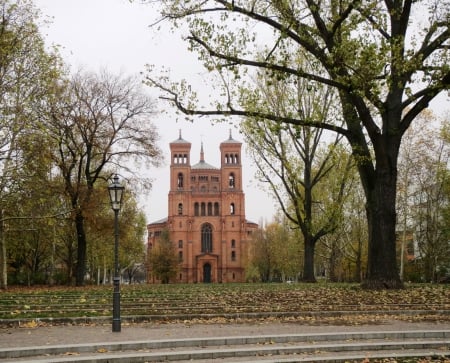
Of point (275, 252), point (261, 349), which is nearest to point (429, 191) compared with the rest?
point (275, 252)

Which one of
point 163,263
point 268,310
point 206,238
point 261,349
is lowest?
point 261,349

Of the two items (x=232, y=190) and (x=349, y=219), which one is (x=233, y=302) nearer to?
(x=349, y=219)

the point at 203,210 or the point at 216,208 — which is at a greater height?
the point at 216,208

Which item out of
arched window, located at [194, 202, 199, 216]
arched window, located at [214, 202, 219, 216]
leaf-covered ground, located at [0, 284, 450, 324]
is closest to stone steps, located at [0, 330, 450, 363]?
leaf-covered ground, located at [0, 284, 450, 324]

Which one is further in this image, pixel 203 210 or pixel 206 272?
pixel 203 210

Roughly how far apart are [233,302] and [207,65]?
25.8 feet

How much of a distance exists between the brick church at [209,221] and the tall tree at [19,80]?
219ft

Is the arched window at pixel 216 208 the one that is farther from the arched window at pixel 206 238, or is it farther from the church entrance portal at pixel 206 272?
the church entrance portal at pixel 206 272

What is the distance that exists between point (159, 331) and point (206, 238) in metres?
80.1

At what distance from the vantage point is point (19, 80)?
826 inches

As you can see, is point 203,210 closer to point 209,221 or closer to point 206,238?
point 209,221

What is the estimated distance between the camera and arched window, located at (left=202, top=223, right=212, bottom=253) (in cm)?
9000

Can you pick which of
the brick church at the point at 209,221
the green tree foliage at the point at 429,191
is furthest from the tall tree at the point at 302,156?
the brick church at the point at 209,221

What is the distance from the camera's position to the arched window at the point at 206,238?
295 feet
